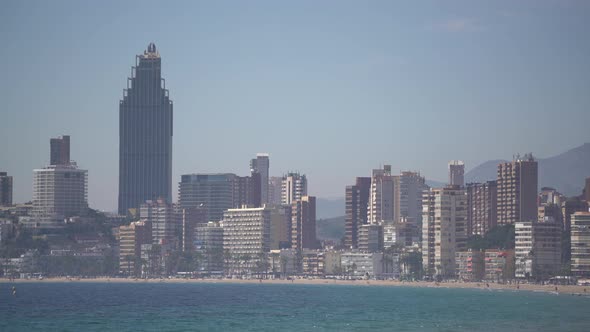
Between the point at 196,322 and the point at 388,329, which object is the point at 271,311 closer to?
the point at 196,322

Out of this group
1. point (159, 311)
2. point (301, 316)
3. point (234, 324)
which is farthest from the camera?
point (159, 311)

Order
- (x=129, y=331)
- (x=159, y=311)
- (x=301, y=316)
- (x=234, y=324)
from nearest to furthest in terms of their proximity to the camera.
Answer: (x=129, y=331) → (x=234, y=324) → (x=301, y=316) → (x=159, y=311)

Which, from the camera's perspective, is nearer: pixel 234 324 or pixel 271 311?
pixel 234 324

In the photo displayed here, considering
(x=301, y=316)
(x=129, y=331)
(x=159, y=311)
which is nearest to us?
(x=129, y=331)

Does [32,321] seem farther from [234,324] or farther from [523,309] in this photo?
[523,309]

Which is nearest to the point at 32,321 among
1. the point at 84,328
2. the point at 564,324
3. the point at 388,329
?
the point at 84,328

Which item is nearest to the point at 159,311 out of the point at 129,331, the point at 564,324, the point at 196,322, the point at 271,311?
the point at 271,311

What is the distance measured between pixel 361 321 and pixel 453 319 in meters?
11.4

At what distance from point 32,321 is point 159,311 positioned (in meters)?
26.3

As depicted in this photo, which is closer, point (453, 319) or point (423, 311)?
point (453, 319)

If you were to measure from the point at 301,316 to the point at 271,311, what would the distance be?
13.7 m

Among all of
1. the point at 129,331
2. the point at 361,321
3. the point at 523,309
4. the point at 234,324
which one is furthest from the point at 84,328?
the point at 523,309

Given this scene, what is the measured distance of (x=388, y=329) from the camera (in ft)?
472

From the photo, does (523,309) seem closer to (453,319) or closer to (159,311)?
(453,319)
